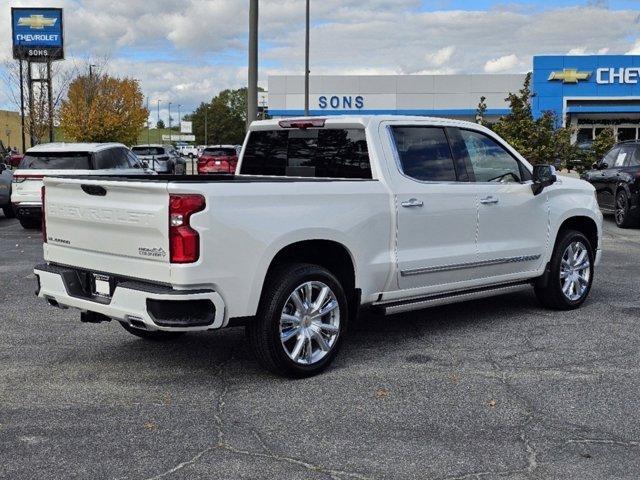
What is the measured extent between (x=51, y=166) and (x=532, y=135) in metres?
11.0

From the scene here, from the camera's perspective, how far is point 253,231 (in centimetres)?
507

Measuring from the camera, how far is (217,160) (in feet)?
108

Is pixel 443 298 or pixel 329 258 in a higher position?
pixel 329 258

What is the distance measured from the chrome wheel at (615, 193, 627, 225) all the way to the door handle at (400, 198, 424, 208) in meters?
10.3

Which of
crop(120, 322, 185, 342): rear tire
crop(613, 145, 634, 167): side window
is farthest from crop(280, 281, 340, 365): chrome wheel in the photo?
crop(613, 145, 634, 167): side window

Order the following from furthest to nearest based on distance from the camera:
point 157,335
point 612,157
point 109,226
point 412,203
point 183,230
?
point 612,157, point 157,335, point 412,203, point 109,226, point 183,230

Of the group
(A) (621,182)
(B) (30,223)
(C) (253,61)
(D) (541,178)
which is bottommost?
(B) (30,223)

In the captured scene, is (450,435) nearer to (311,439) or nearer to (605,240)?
(311,439)

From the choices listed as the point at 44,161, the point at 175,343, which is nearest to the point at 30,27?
the point at 44,161

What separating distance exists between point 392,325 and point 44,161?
34.5ft

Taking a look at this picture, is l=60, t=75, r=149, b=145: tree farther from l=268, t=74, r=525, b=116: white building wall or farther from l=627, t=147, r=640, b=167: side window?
l=627, t=147, r=640, b=167: side window

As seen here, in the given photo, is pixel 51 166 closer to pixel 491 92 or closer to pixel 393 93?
pixel 393 93

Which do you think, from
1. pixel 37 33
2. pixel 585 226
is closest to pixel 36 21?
pixel 37 33

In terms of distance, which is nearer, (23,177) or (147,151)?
(23,177)
